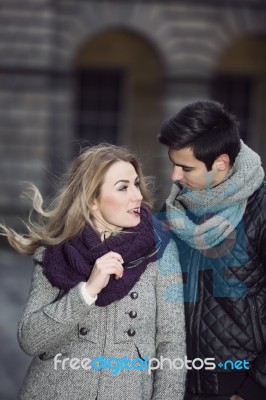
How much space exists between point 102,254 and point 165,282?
10.5 inches

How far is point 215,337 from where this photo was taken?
3.13 metres

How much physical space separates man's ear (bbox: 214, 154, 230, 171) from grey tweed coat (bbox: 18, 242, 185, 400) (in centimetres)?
36

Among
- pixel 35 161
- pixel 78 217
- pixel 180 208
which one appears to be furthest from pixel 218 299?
pixel 35 161

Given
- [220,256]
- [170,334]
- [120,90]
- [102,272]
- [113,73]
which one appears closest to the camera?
[102,272]

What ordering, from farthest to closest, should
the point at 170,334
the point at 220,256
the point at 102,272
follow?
the point at 220,256, the point at 170,334, the point at 102,272

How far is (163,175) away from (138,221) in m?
12.3

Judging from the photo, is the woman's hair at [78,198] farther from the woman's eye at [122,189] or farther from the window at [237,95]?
the window at [237,95]

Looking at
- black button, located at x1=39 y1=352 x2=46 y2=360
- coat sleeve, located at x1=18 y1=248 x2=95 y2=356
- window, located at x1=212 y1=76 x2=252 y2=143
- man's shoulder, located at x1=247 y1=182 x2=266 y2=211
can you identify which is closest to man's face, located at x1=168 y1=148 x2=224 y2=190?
man's shoulder, located at x1=247 y1=182 x2=266 y2=211

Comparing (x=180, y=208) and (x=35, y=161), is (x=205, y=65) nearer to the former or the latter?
(x=35, y=161)

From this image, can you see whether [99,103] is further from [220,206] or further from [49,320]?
[49,320]

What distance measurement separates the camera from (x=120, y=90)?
53.7 feet

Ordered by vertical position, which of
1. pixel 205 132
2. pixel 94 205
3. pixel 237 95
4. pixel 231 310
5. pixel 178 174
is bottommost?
pixel 231 310

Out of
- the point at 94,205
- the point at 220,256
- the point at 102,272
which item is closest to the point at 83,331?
the point at 102,272

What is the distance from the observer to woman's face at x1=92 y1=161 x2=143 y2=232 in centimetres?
312
